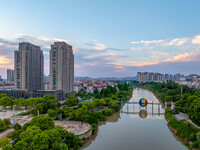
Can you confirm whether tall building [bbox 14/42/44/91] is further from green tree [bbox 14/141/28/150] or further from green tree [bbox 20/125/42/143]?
green tree [bbox 14/141/28/150]

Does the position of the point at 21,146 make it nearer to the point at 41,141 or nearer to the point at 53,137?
the point at 41,141

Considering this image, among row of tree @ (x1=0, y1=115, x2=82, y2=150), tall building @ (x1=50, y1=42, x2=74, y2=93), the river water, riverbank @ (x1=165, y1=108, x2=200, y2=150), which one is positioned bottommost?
the river water

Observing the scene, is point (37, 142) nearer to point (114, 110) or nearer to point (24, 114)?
point (24, 114)

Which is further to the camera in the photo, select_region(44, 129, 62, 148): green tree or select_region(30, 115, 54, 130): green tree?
select_region(30, 115, 54, 130): green tree

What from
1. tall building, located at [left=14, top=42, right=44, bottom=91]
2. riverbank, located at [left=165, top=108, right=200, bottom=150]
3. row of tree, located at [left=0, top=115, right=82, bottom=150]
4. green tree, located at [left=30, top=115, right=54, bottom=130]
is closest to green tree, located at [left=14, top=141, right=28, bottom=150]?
row of tree, located at [left=0, top=115, right=82, bottom=150]

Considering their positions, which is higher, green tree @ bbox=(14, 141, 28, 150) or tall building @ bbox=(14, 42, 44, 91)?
tall building @ bbox=(14, 42, 44, 91)

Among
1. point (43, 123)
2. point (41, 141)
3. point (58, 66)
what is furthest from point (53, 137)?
point (58, 66)

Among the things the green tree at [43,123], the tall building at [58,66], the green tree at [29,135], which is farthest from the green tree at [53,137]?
the tall building at [58,66]

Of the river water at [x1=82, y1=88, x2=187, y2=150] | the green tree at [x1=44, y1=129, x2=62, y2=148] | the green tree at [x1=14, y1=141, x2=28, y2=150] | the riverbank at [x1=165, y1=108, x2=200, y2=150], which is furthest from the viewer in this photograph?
the river water at [x1=82, y1=88, x2=187, y2=150]

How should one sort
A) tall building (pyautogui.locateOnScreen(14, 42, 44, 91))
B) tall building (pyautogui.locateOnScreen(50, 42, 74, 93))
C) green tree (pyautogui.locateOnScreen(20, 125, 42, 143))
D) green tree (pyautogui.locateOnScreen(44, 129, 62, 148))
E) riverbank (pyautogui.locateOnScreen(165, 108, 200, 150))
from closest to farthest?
green tree (pyautogui.locateOnScreen(20, 125, 42, 143)) → green tree (pyautogui.locateOnScreen(44, 129, 62, 148)) → riverbank (pyautogui.locateOnScreen(165, 108, 200, 150)) → tall building (pyautogui.locateOnScreen(50, 42, 74, 93)) → tall building (pyautogui.locateOnScreen(14, 42, 44, 91))

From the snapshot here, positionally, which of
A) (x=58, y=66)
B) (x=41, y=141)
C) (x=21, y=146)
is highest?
(x=58, y=66)

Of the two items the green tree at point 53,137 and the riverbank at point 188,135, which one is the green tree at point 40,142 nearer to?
the green tree at point 53,137
